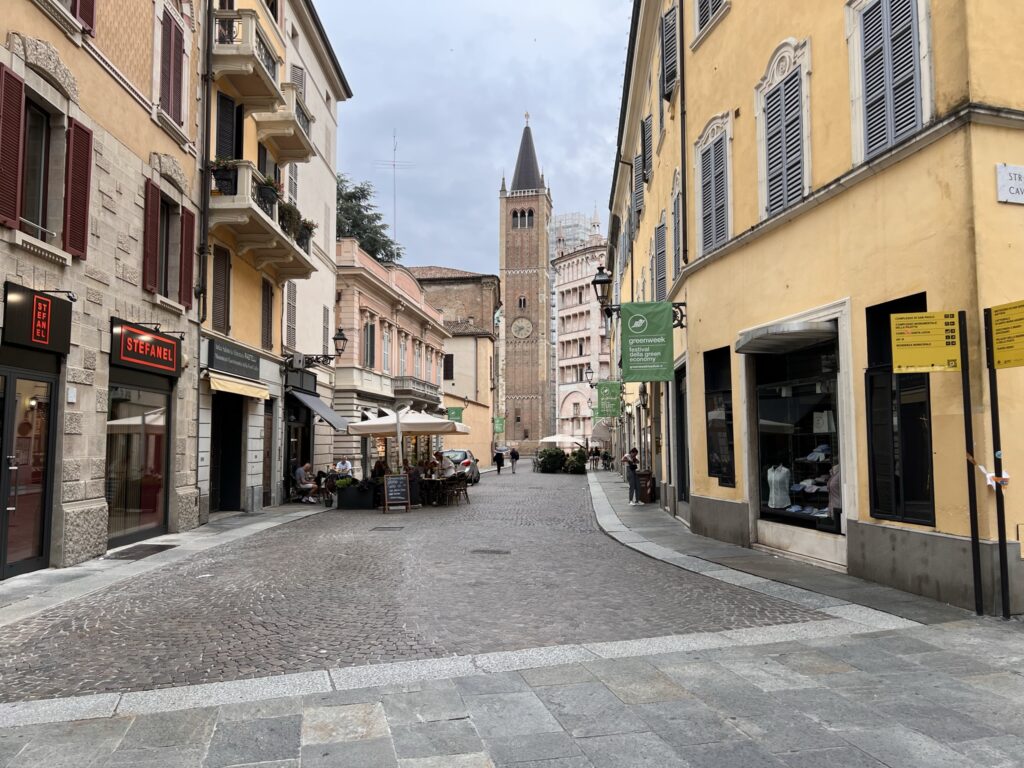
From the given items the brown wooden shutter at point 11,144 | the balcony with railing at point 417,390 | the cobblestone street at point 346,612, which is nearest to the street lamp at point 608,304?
the cobblestone street at point 346,612

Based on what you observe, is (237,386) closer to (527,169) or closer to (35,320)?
(35,320)

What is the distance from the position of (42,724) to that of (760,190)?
1032 centimetres

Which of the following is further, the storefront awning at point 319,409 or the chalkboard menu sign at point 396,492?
the storefront awning at point 319,409

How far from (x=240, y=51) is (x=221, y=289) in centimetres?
500

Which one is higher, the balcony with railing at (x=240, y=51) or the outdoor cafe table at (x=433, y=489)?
the balcony with railing at (x=240, y=51)

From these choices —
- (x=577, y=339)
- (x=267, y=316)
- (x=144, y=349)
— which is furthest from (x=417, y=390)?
(x=577, y=339)

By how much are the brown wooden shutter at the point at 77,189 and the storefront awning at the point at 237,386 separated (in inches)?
210

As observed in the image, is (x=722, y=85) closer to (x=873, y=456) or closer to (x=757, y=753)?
(x=873, y=456)

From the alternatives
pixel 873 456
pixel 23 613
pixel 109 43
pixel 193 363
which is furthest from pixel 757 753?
pixel 193 363

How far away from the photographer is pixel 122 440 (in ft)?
41.3

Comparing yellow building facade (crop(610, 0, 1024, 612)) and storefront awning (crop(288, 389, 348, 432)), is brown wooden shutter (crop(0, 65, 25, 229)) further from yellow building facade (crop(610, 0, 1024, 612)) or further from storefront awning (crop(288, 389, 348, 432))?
storefront awning (crop(288, 389, 348, 432))

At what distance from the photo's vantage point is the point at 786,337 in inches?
389

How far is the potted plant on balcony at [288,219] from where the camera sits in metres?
19.4

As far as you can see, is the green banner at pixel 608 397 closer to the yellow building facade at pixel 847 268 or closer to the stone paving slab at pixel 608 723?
the yellow building facade at pixel 847 268
